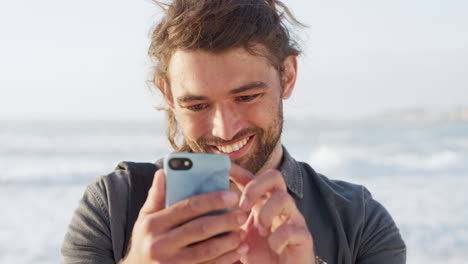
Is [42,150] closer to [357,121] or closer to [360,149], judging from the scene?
[360,149]

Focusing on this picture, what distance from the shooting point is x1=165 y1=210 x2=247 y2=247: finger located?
6.21ft

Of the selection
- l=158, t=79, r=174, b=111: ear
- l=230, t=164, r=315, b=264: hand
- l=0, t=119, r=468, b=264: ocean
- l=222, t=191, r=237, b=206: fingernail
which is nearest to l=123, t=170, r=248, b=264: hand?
l=222, t=191, r=237, b=206: fingernail

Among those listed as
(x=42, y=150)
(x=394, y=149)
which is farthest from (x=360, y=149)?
(x=42, y=150)

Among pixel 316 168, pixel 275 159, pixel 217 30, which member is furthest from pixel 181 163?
pixel 316 168

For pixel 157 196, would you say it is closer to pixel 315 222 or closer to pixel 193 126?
pixel 193 126

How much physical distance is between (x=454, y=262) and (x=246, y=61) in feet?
20.0

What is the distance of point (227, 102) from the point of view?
2932 mm

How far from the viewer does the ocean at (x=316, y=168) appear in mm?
9227

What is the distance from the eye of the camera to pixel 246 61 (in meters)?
3.00

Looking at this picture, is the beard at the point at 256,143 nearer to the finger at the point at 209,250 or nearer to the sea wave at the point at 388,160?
the finger at the point at 209,250

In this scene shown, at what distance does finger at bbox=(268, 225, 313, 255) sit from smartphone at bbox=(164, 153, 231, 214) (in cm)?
21

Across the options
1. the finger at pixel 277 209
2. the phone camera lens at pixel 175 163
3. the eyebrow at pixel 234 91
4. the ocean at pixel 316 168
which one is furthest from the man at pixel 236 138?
the ocean at pixel 316 168

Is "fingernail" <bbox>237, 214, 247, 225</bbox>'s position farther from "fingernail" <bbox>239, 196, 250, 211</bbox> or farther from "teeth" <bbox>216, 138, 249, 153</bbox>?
"teeth" <bbox>216, 138, 249, 153</bbox>

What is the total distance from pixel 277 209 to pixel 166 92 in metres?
1.51
